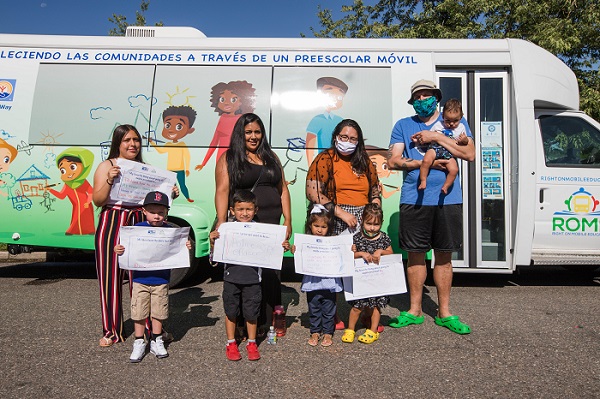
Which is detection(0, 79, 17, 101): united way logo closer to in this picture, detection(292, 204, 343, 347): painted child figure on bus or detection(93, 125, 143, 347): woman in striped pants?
detection(93, 125, 143, 347): woman in striped pants

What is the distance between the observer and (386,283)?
149 inches

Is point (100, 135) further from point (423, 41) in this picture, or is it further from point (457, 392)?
point (457, 392)

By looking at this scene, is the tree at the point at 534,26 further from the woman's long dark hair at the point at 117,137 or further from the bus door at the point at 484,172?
the woman's long dark hair at the point at 117,137

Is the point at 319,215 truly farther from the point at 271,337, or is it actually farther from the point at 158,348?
the point at 158,348

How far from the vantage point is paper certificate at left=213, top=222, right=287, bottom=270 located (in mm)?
3500

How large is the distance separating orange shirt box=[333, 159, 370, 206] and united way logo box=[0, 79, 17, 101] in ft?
14.3

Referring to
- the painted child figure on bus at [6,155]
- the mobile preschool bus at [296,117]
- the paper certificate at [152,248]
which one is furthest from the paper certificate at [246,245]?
the painted child figure on bus at [6,155]

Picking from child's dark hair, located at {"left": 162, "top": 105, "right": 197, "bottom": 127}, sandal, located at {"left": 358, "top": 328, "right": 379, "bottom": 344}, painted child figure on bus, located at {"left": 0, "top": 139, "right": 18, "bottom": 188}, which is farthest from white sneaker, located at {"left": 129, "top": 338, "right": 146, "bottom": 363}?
painted child figure on bus, located at {"left": 0, "top": 139, "right": 18, "bottom": 188}

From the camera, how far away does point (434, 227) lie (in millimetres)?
4184

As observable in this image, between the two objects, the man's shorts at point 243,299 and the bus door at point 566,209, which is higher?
the bus door at point 566,209

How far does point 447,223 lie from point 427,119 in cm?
97

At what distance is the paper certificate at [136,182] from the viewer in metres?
3.58

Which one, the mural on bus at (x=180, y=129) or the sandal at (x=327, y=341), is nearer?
the sandal at (x=327, y=341)

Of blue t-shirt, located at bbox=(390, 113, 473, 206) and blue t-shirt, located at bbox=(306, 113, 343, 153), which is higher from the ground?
blue t-shirt, located at bbox=(306, 113, 343, 153)
